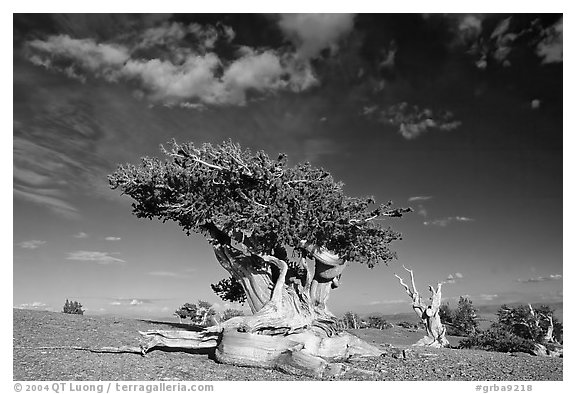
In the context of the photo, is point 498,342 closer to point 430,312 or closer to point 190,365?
point 430,312

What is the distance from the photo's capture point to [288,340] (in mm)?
17891

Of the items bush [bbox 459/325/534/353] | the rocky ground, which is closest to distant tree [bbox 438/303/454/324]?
bush [bbox 459/325/534/353]

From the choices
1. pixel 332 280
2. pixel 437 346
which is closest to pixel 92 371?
pixel 332 280

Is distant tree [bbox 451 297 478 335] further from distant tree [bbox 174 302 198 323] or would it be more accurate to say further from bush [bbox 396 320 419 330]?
distant tree [bbox 174 302 198 323]

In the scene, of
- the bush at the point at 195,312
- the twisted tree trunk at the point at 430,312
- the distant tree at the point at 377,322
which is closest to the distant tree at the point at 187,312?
the bush at the point at 195,312

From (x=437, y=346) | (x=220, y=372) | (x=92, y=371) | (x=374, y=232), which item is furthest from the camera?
(x=437, y=346)

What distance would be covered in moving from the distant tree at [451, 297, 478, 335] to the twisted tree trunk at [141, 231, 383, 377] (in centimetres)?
2445

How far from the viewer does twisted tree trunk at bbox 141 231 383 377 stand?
1722cm

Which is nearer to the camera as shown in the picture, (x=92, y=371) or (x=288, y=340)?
(x=92, y=371)

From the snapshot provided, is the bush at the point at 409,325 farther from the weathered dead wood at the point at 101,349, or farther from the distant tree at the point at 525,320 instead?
the weathered dead wood at the point at 101,349

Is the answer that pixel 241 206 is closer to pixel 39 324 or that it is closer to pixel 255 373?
pixel 255 373

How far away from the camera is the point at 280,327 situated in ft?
62.1

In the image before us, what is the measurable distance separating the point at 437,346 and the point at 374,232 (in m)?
10.3

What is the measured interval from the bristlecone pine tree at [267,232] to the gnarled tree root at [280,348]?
0.14 ft
